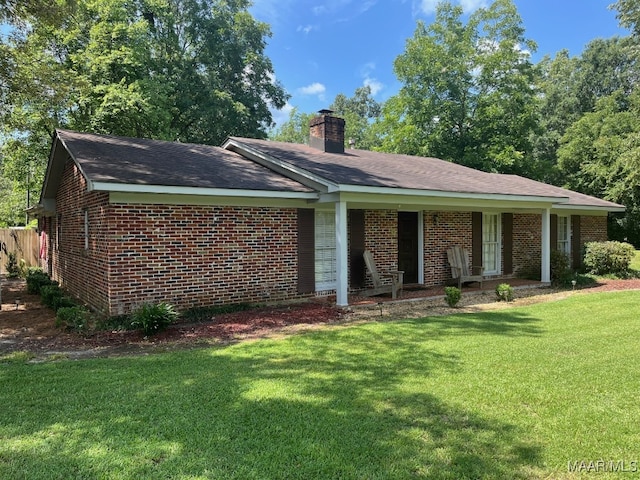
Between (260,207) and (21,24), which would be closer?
(260,207)

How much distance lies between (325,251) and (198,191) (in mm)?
3694

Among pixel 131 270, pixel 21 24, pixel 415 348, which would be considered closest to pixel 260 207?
pixel 131 270

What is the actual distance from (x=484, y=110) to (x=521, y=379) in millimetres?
24785

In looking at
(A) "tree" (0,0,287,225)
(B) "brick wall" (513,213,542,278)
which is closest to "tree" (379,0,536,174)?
(A) "tree" (0,0,287,225)

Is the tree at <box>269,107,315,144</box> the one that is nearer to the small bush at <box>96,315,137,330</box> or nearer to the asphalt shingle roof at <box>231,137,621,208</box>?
the asphalt shingle roof at <box>231,137,621,208</box>

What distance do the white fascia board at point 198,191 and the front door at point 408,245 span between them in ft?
11.7

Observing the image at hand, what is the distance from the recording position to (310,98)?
59.0 m

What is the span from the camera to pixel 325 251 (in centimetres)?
1055

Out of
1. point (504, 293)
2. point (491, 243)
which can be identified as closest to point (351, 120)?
point (491, 243)

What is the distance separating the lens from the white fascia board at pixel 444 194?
8.75 m

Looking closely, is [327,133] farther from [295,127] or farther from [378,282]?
[295,127]

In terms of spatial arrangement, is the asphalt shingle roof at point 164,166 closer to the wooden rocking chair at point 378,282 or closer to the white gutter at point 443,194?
the white gutter at point 443,194

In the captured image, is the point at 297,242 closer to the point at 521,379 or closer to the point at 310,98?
the point at 521,379

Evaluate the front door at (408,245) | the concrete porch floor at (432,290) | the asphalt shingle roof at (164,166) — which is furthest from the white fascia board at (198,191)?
the front door at (408,245)
